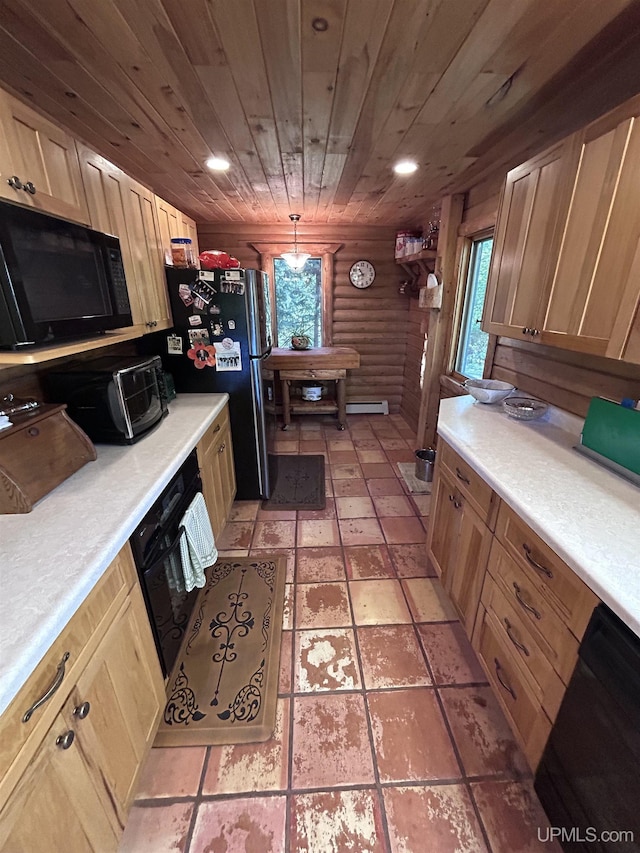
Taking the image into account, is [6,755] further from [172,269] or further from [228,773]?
[172,269]

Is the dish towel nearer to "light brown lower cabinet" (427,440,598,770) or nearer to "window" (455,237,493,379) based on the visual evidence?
"light brown lower cabinet" (427,440,598,770)

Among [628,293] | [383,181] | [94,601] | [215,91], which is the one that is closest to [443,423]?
[628,293]

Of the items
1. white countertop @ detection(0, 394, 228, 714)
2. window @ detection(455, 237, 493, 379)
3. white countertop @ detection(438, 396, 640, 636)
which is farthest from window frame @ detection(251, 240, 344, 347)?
white countertop @ detection(0, 394, 228, 714)

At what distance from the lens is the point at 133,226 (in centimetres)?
181

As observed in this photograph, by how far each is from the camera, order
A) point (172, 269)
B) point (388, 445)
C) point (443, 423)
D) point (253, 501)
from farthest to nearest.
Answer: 1. point (388, 445)
2. point (253, 501)
3. point (172, 269)
4. point (443, 423)

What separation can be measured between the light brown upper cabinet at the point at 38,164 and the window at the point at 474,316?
2595mm

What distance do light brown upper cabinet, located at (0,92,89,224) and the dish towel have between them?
123 cm

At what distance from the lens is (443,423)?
1.82m

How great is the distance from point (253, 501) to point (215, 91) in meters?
2.43

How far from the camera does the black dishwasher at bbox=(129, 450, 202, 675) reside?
3.91 feet

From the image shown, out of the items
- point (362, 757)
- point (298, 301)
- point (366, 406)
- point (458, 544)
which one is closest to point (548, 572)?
point (458, 544)

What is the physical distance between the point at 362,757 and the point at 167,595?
924mm

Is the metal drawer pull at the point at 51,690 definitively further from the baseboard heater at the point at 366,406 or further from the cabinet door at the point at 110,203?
the baseboard heater at the point at 366,406

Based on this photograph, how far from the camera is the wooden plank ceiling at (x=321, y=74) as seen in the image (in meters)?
1.06
